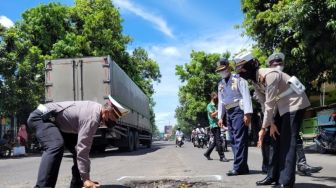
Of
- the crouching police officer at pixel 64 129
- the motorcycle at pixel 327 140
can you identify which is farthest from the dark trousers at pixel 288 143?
the motorcycle at pixel 327 140

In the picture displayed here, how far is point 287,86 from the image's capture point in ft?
21.0

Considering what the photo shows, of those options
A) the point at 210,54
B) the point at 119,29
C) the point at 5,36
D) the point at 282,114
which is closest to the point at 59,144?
the point at 282,114

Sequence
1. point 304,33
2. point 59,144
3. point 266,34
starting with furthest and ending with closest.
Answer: point 266,34 < point 304,33 < point 59,144

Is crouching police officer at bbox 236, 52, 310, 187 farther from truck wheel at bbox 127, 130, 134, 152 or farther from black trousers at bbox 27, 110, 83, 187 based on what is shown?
truck wheel at bbox 127, 130, 134, 152

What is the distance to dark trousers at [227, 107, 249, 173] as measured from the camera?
8.44 meters

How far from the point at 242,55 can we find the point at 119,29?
107 ft

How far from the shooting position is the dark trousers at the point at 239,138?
27.7 feet

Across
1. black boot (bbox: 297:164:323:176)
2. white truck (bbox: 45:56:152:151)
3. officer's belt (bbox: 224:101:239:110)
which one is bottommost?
black boot (bbox: 297:164:323:176)

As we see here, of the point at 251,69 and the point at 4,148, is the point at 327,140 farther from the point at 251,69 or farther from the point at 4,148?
the point at 4,148

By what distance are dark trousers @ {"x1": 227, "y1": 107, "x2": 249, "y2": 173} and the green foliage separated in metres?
19.3

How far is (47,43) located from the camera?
35219 mm

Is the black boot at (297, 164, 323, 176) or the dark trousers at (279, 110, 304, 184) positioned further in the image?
the black boot at (297, 164, 323, 176)

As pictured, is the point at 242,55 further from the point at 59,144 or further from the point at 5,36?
the point at 5,36

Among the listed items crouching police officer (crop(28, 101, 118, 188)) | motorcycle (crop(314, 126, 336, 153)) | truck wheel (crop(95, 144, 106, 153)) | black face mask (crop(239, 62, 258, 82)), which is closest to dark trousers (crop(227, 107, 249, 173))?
black face mask (crop(239, 62, 258, 82))
